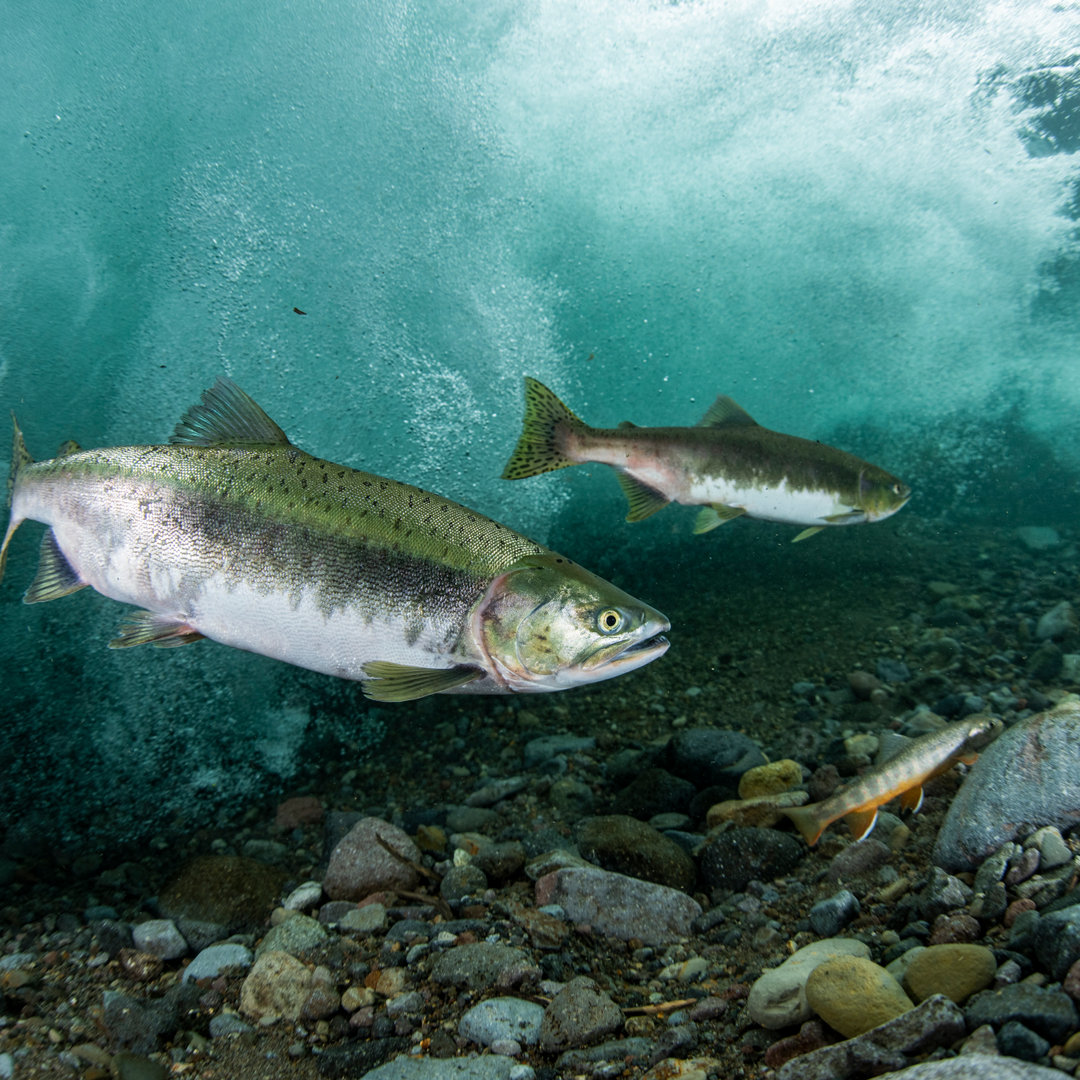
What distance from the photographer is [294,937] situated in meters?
2.30

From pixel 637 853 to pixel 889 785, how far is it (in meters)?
1.06

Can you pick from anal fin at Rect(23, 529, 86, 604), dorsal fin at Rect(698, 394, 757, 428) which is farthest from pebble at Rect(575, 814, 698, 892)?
dorsal fin at Rect(698, 394, 757, 428)

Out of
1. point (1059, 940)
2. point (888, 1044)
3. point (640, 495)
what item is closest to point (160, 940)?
point (888, 1044)

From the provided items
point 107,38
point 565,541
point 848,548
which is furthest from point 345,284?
point 848,548

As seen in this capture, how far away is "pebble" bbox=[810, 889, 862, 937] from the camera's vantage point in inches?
84.2

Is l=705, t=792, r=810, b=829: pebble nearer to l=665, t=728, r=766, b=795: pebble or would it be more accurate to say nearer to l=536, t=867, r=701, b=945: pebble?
l=665, t=728, r=766, b=795: pebble

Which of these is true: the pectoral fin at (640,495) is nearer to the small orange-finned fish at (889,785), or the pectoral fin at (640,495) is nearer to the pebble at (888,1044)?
the small orange-finned fish at (889,785)

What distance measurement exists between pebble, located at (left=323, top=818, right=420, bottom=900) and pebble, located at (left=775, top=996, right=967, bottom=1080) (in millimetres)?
1800

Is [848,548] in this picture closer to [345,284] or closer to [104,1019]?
[345,284]

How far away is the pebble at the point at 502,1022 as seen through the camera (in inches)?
69.7

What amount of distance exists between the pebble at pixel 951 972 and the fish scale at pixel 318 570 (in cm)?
101

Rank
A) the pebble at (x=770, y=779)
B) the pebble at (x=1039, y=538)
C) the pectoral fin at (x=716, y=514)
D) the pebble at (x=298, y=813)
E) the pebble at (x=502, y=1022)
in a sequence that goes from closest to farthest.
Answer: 1. the pebble at (x=502, y=1022)
2. the pebble at (x=770, y=779)
3. the pebble at (x=298, y=813)
4. the pectoral fin at (x=716, y=514)
5. the pebble at (x=1039, y=538)

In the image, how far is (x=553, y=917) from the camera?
236 cm

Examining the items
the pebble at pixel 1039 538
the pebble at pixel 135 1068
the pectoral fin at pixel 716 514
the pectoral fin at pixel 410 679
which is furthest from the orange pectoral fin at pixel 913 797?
the pebble at pixel 1039 538
